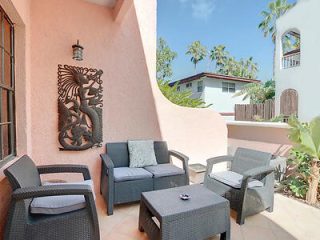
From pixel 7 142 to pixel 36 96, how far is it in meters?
1.12

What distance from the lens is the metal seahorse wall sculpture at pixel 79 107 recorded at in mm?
4031

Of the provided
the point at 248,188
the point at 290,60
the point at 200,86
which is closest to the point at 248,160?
the point at 248,188

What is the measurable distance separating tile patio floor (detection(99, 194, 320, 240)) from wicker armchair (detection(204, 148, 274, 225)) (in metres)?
0.17

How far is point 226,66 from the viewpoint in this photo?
29219 millimetres

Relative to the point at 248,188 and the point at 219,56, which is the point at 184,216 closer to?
the point at 248,188

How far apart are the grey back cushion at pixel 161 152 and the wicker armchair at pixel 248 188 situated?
1043 millimetres

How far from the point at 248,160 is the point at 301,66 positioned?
9311 mm

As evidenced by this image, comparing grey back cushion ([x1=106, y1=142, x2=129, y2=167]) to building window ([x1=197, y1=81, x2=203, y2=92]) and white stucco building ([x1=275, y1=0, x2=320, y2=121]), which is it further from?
building window ([x1=197, y1=81, x2=203, y2=92])

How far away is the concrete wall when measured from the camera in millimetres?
5512

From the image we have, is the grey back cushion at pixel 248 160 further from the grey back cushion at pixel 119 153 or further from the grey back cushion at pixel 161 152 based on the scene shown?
the grey back cushion at pixel 119 153

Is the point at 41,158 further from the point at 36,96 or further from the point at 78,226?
the point at 78,226

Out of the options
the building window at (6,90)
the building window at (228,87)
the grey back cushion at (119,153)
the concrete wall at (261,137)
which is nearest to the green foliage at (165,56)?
the building window at (228,87)

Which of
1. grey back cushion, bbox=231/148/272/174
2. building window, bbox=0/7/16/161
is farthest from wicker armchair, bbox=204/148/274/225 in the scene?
building window, bbox=0/7/16/161

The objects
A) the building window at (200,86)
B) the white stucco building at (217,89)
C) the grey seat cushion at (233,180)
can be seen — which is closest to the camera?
the grey seat cushion at (233,180)
